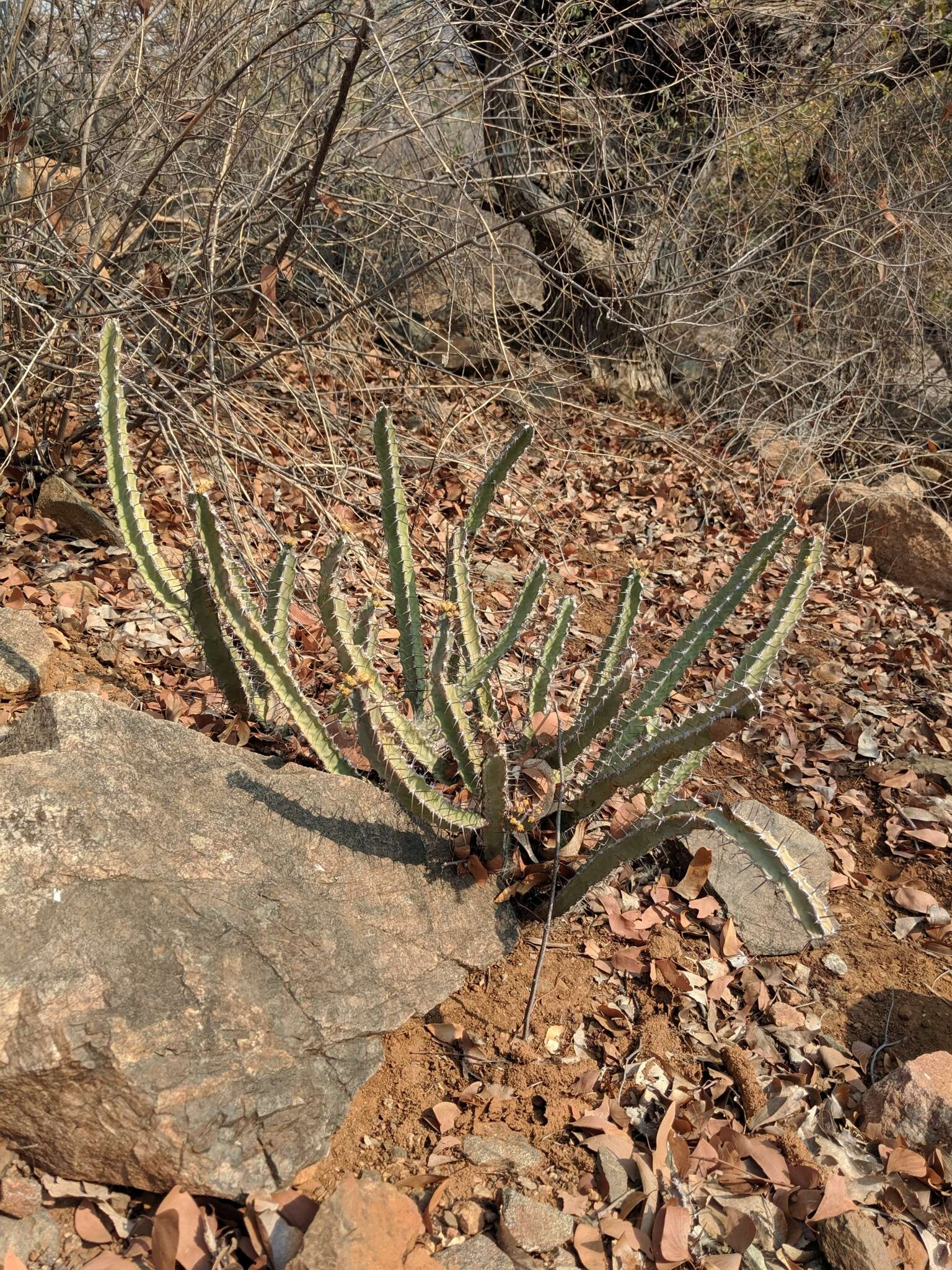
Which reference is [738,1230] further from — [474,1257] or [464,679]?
[464,679]

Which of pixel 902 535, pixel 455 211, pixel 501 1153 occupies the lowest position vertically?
pixel 501 1153

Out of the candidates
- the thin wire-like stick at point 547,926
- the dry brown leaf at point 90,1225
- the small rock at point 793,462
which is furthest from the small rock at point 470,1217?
the small rock at point 793,462

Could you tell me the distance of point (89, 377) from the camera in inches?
141

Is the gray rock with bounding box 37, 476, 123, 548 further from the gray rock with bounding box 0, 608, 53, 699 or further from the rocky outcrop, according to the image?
the rocky outcrop

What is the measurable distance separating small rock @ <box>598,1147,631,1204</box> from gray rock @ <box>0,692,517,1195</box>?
1.51ft

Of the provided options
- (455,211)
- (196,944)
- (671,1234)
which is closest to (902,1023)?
(671,1234)

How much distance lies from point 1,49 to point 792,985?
13.5ft

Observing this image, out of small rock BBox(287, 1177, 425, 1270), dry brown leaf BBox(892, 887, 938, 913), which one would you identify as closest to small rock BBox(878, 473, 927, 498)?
dry brown leaf BBox(892, 887, 938, 913)

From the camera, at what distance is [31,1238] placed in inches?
67.5

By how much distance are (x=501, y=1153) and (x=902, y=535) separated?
427 centimetres

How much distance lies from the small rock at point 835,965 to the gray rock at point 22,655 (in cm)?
227

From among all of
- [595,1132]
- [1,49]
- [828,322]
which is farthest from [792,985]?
[828,322]

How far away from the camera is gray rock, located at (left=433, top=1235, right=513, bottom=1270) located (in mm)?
1817

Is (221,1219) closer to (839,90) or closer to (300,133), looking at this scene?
(300,133)
